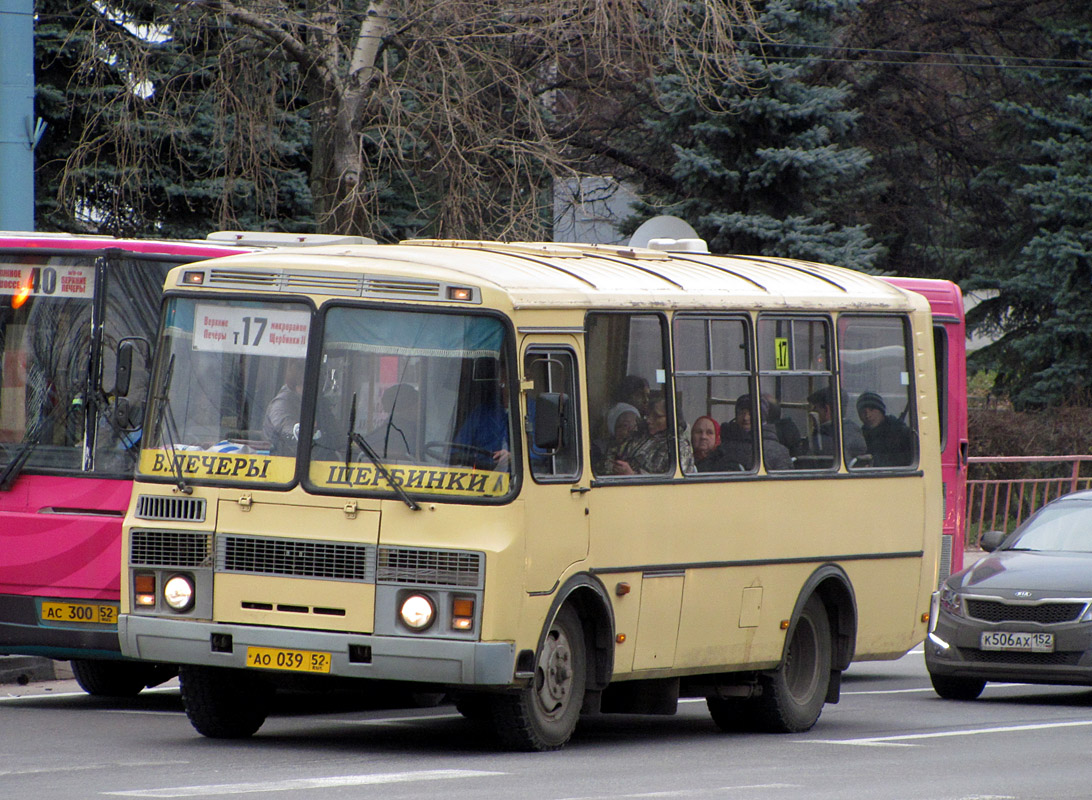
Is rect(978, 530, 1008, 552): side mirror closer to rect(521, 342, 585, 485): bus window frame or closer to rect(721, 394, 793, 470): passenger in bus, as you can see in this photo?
rect(721, 394, 793, 470): passenger in bus

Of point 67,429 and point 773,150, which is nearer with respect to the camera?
point 67,429

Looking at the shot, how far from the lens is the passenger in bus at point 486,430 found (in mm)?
9500

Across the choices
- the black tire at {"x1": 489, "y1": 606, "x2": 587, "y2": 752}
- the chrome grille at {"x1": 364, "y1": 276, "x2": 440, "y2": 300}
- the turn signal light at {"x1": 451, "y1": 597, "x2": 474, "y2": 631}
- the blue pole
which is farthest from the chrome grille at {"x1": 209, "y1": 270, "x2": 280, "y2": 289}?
the blue pole

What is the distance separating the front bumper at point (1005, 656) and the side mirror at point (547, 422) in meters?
5.13

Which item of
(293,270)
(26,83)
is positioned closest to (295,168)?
(26,83)

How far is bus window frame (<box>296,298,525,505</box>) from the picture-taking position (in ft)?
31.0

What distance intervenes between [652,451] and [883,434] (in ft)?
7.49

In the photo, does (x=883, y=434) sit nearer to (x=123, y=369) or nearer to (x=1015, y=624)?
(x=1015, y=624)

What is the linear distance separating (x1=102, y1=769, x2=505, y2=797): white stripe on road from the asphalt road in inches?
0.5

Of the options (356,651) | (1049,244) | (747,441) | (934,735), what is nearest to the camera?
(356,651)

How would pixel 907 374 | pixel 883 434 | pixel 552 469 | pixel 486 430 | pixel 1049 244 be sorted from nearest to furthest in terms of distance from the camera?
pixel 486 430, pixel 552 469, pixel 883 434, pixel 907 374, pixel 1049 244

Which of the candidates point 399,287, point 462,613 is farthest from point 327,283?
point 462,613

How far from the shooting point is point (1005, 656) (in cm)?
1357

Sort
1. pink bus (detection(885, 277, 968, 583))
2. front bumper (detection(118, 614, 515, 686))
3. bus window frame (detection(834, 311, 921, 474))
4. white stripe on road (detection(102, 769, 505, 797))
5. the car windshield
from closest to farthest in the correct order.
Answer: white stripe on road (detection(102, 769, 505, 797))
front bumper (detection(118, 614, 515, 686))
bus window frame (detection(834, 311, 921, 474))
the car windshield
pink bus (detection(885, 277, 968, 583))
